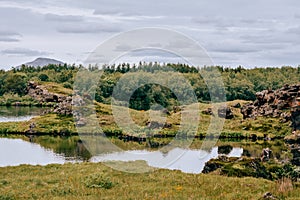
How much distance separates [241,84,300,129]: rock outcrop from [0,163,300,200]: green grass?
231ft

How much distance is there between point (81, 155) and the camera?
55.8 m

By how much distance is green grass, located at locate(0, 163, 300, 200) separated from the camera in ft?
71.2

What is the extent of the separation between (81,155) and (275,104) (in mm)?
58242

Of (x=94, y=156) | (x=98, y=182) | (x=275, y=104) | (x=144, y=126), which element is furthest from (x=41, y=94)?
Result: (x=98, y=182)

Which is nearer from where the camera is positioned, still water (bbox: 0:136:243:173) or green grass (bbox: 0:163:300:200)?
green grass (bbox: 0:163:300:200)

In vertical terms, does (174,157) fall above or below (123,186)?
below

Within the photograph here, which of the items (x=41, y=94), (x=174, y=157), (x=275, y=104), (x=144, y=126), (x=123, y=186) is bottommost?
(x=174, y=157)

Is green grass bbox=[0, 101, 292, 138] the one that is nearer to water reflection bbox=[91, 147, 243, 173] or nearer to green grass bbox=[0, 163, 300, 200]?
water reflection bbox=[91, 147, 243, 173]

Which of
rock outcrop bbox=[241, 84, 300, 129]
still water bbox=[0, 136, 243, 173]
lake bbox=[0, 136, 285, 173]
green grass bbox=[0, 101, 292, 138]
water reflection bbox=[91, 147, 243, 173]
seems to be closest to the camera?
water reflection bbox=[91, 147, 243, 173]

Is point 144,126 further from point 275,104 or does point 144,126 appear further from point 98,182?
point 98,182

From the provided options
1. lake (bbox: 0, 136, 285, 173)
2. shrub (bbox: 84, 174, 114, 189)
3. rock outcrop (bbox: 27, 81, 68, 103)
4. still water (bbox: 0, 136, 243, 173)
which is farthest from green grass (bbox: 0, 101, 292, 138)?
shrub (bbox: 84, 174, 114, 189)

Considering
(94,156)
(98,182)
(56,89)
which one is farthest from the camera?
(56,89)

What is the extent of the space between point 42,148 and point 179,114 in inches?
1936

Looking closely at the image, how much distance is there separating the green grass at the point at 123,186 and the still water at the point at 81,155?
50.3 ft
